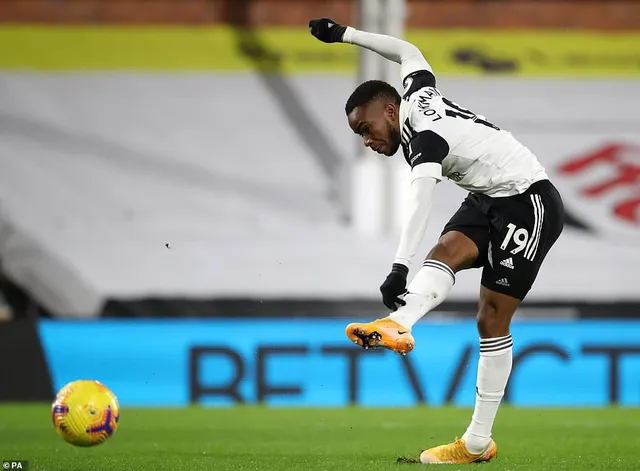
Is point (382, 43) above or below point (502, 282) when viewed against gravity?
above

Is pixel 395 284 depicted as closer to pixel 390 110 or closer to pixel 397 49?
pixel 390 110

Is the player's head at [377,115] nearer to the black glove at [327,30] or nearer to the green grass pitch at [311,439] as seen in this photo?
the black glove at [327,30]

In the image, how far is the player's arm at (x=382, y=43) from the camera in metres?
5.71

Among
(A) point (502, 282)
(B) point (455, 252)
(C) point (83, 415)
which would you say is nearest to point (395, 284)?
(B) point (455, 252)

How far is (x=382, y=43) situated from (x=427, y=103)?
63 cm

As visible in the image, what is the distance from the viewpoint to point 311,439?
7301 millimetres

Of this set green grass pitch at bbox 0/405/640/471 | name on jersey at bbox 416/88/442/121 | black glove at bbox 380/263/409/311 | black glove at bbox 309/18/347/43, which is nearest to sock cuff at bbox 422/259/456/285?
black glove at bbox 380/263/409/311

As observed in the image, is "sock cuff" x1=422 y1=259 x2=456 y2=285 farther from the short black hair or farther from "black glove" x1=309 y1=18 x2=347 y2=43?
"black glove" x1=309 y1=18 x2=347 y2=43

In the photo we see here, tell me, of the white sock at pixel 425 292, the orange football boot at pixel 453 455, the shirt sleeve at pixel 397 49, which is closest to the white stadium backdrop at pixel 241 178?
the shirt sleeve at pixel 397 49

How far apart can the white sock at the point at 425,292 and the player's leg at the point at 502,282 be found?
0.89ft

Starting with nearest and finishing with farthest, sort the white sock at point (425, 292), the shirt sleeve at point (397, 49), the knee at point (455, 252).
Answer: the white sock at point (425, 292) → the knee at point (455, 252) → the shirt sleeve at point (397, 49)

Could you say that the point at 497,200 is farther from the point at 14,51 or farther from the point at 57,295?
the point at 14,51

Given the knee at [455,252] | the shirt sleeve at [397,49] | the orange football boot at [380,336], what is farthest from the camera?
the shirt sleeve at [397,49]

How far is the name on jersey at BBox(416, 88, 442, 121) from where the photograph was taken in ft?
17.5
